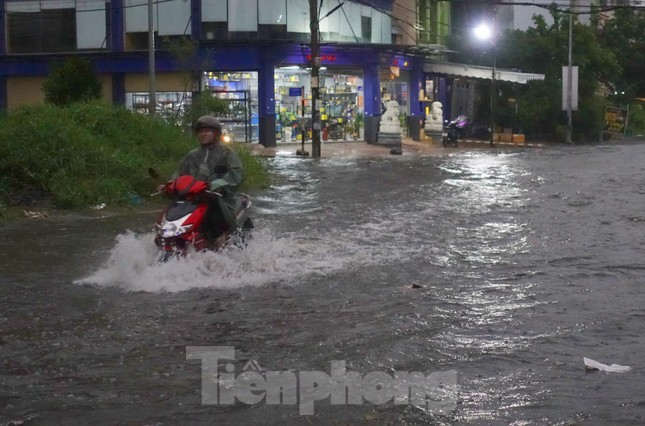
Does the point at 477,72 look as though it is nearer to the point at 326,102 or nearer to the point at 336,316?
the point at 326,102

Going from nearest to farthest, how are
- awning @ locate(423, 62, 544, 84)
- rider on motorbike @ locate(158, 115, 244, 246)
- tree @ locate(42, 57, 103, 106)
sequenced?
1. rider on motorbike @ locate(158, 115, 244, 246)
2. tree @ locate(42, 57, 103, 106)
3. awning @ locate(423, 62, 544, 84)

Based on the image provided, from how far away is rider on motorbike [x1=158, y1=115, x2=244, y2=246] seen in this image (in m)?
10.2

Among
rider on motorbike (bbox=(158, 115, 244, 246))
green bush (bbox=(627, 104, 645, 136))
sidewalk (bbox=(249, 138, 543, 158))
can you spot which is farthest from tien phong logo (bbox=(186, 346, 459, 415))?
green bush (bbox=(627, 104, 645, 136))

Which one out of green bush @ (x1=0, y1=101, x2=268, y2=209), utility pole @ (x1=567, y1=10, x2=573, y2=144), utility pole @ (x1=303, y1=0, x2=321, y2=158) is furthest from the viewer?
utility pole @ (x1=567, y1=10, x2=573, y2=144)

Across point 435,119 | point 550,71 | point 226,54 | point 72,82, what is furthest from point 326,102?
point 550,71

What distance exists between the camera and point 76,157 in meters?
17.1

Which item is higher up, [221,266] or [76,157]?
[76,157]

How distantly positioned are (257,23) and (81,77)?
7.97 metres

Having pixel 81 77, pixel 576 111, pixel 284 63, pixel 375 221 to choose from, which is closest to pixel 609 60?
pixel 576 111

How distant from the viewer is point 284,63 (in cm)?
4028

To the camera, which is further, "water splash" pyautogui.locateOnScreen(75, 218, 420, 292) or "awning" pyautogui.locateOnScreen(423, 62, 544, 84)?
"awning" pyautogui.locateOnScreen(423, 62, 544, 84)

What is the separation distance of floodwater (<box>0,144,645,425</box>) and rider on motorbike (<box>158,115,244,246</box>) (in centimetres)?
41

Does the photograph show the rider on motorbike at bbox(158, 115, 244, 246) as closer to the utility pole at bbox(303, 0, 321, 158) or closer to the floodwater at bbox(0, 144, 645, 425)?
the floodwater at bbox(0, 144, 645, 425)

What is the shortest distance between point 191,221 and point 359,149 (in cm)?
2937
